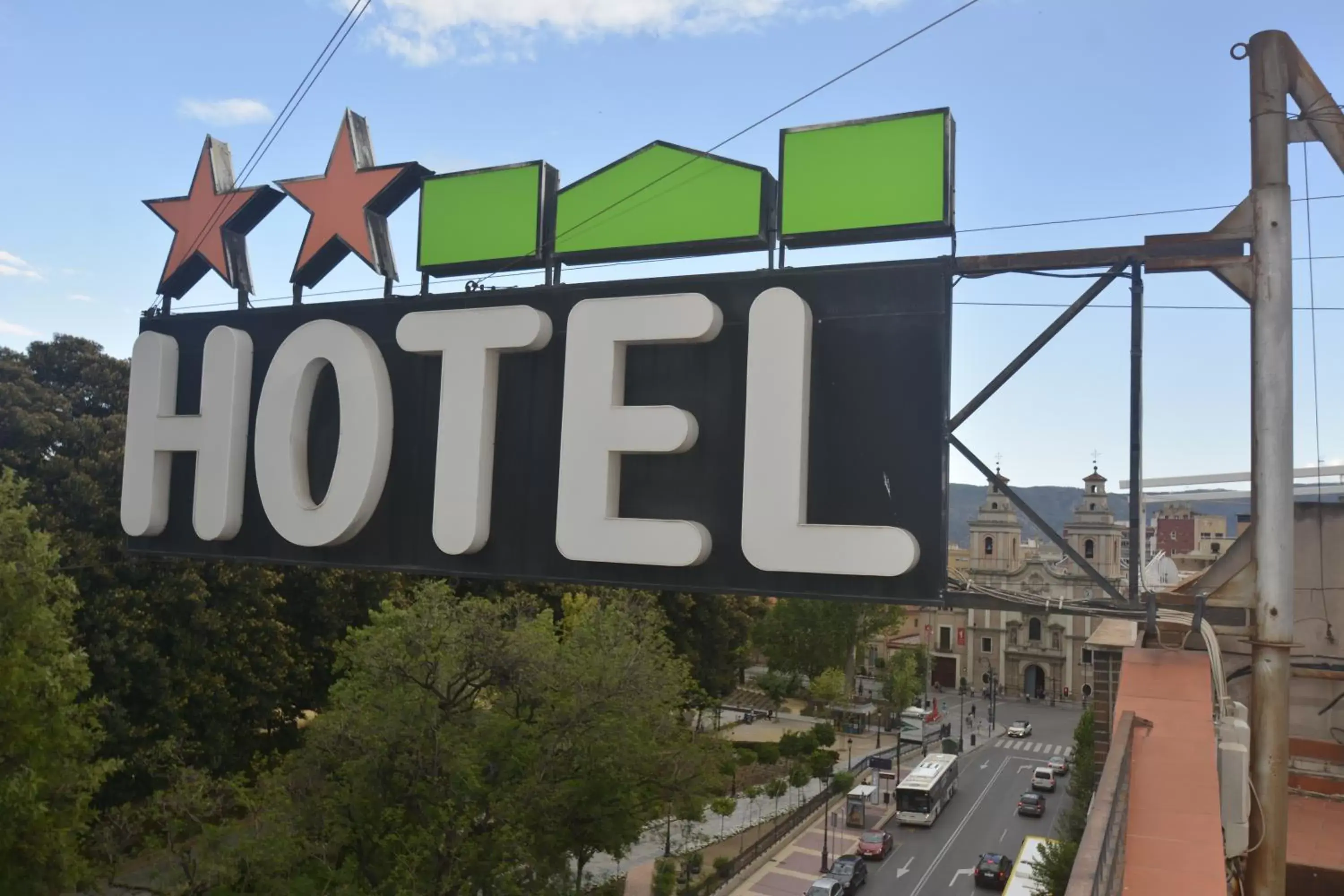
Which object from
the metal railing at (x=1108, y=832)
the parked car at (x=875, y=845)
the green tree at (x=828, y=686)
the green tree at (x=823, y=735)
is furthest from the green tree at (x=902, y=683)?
the metal railing at (x=1108, y=832)

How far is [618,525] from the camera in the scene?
7.54 metres

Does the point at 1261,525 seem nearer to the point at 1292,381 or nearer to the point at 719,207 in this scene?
the point at 1292,381

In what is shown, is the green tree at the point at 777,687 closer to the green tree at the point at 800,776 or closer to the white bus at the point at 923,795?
the white bus at the point at 923,795

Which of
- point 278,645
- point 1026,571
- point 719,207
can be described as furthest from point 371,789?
point 1026,571

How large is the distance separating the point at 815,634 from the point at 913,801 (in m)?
23.5

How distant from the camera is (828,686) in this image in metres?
57.0

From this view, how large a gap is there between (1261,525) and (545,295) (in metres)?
5.99

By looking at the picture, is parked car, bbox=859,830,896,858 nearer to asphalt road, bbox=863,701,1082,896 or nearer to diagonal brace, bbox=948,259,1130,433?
asphalt road, bbox=863,701,1082,896

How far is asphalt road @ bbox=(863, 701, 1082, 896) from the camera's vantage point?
3117 centimetres

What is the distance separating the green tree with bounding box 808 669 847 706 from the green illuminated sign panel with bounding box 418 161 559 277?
5206cm

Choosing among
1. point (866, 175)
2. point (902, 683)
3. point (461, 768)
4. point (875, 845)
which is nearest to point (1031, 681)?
point (902, 683)

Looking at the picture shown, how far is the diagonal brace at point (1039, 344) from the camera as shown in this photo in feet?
23.0

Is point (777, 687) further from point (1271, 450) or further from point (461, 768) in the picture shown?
point (1271, 450)

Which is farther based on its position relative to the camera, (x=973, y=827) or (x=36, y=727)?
(x=973, y=827)
